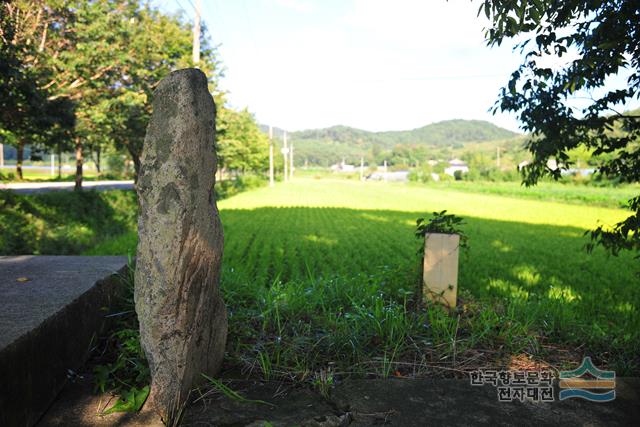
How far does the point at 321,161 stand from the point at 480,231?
158261 millimetres

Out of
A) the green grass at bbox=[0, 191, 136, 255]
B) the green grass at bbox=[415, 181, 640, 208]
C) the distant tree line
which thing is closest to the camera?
the distant tree line

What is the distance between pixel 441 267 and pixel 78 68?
11023mm

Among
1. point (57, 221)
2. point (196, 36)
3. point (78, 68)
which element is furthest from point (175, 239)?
point (196, 36)

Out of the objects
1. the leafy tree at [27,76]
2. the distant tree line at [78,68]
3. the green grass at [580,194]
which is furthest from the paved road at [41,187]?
the green grass at [580,194]

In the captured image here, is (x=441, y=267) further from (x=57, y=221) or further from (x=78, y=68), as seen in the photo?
(x=57, y=221)

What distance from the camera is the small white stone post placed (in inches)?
157

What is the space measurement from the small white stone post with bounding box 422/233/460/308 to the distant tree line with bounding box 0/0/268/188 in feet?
25.1

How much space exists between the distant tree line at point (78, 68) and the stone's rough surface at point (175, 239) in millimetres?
7007

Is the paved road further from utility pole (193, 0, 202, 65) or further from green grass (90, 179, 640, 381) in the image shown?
green grass (90, 179, 640, 381)

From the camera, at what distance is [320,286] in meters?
4.55

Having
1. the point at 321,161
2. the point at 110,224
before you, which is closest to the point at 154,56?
the point at 110,224

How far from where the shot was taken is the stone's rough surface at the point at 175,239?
82.5 inches

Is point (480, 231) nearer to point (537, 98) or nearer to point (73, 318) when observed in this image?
point (537, 98)

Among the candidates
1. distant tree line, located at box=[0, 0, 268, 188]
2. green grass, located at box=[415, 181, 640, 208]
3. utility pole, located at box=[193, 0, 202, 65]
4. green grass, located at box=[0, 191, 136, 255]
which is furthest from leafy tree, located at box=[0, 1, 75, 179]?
green grass, located at box=[415, 181, 640, 208]
